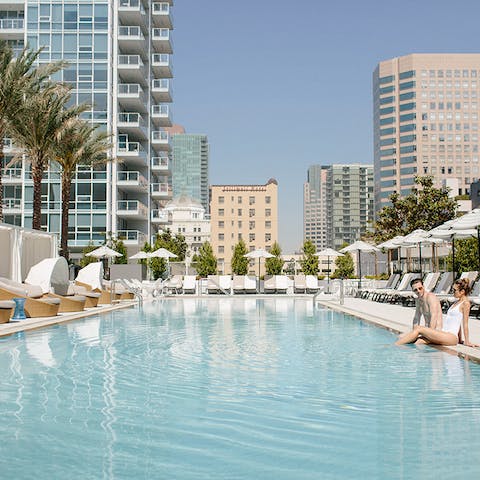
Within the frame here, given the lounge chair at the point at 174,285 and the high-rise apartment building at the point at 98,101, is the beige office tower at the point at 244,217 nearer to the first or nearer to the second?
the high-rise apartment building at the point at 98,101

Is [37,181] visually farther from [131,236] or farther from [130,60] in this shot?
[130,60]

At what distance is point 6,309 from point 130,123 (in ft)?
143

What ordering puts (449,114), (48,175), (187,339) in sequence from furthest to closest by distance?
(449,114) < (48,175) < (187,339)

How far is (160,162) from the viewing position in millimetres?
62750

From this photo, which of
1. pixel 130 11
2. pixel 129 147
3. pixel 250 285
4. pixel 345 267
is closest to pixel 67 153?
pixel 250 285

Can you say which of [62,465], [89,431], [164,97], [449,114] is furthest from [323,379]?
[449,114]

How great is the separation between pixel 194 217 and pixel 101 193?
125 metres

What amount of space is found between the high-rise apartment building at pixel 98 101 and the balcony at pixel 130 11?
0.09m

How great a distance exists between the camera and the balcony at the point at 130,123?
186 ft

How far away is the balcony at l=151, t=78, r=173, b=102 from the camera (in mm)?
63500

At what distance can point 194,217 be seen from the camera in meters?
180

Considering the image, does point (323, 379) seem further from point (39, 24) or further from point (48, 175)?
point (39, 24)

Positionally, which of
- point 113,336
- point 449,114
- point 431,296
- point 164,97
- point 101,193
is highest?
point 449,114

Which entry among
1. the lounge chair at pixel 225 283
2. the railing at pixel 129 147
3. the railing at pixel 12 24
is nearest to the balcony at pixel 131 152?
the railing at pixel 129 147
